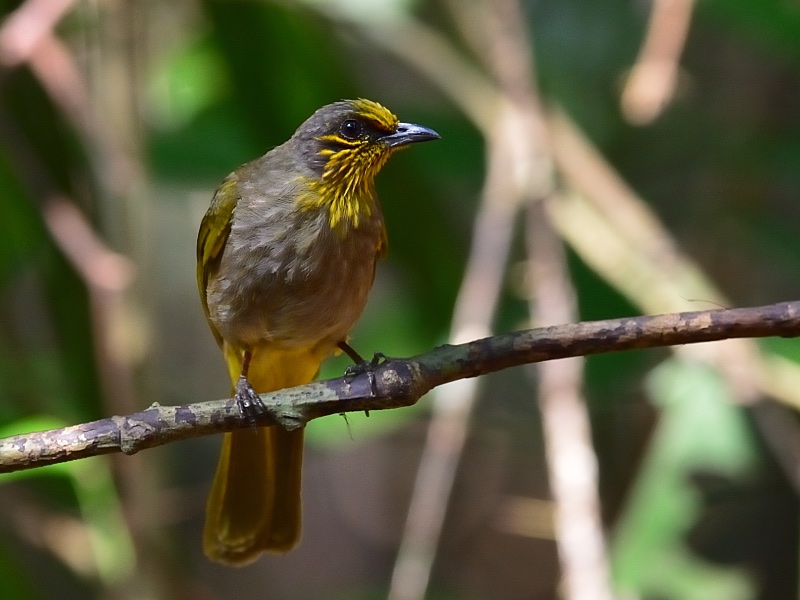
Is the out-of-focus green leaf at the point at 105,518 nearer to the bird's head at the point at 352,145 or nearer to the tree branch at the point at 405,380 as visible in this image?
the bird's head at the point at 352,145

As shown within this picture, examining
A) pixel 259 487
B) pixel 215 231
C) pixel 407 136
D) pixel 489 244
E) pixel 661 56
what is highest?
pixel 661 56

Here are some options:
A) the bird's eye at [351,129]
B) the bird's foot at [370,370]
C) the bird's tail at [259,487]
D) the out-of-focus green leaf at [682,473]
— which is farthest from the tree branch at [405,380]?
the out-of-focus green leaf at [682,473]

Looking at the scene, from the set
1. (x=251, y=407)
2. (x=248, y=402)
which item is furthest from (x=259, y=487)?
(x=251, y=407)

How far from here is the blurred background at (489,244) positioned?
3.35 metres

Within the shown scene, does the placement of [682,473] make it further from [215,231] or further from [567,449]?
[215,231]

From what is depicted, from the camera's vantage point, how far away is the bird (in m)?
2.84

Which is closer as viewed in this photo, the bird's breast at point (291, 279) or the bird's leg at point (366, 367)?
the bird's leg at point (366, 367)

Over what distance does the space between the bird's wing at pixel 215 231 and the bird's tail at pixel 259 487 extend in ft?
0.78

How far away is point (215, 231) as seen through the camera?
9.88ft

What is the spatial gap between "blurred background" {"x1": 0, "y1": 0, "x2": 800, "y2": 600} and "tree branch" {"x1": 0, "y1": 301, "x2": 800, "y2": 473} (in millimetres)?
688

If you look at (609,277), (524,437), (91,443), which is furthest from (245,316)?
(524,437)

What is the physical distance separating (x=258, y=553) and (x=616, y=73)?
2.77m

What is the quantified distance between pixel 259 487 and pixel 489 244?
1017 millimetres

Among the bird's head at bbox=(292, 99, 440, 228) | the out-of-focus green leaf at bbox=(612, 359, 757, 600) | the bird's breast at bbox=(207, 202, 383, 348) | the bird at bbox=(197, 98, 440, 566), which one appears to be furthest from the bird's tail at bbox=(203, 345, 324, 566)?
the out-of-focus green leaf at bbox=(612, 359, 757, 600)
